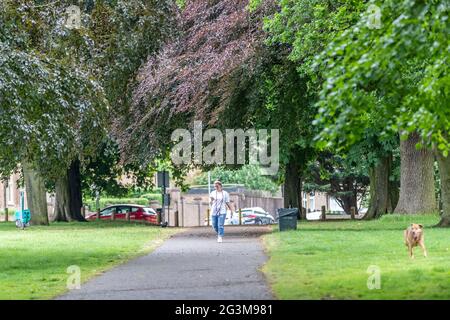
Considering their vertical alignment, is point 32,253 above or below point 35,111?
below

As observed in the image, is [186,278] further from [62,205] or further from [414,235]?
[62,205]

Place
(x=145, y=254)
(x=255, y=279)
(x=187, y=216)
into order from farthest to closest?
(x=187, y=216) < (x=145, y=254) < (x=255, y=279)

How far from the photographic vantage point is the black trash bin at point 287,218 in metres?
35.2

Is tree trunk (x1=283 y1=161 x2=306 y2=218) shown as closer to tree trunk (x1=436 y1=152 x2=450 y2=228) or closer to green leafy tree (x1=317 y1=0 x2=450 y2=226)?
tree trunk (x1=436 y1=152 x2=450 y2=228)

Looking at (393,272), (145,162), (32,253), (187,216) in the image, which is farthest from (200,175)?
(393,272)

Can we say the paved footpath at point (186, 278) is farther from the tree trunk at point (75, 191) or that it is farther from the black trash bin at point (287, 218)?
the tree trunk at point (75, 191)

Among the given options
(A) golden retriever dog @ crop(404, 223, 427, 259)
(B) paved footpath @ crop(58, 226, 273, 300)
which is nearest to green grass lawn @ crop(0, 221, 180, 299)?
(B) paved footpath @ crop(58, 226, 273, 300)

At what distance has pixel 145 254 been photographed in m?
25.0

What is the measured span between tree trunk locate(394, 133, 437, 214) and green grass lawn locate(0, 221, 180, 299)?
8.57 m

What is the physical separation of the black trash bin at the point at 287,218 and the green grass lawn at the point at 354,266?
15.0 ft

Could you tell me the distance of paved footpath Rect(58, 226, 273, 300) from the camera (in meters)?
14.6

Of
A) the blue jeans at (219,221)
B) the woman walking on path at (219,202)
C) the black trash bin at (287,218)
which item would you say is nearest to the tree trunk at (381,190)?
the black trash bin at (287,218)
